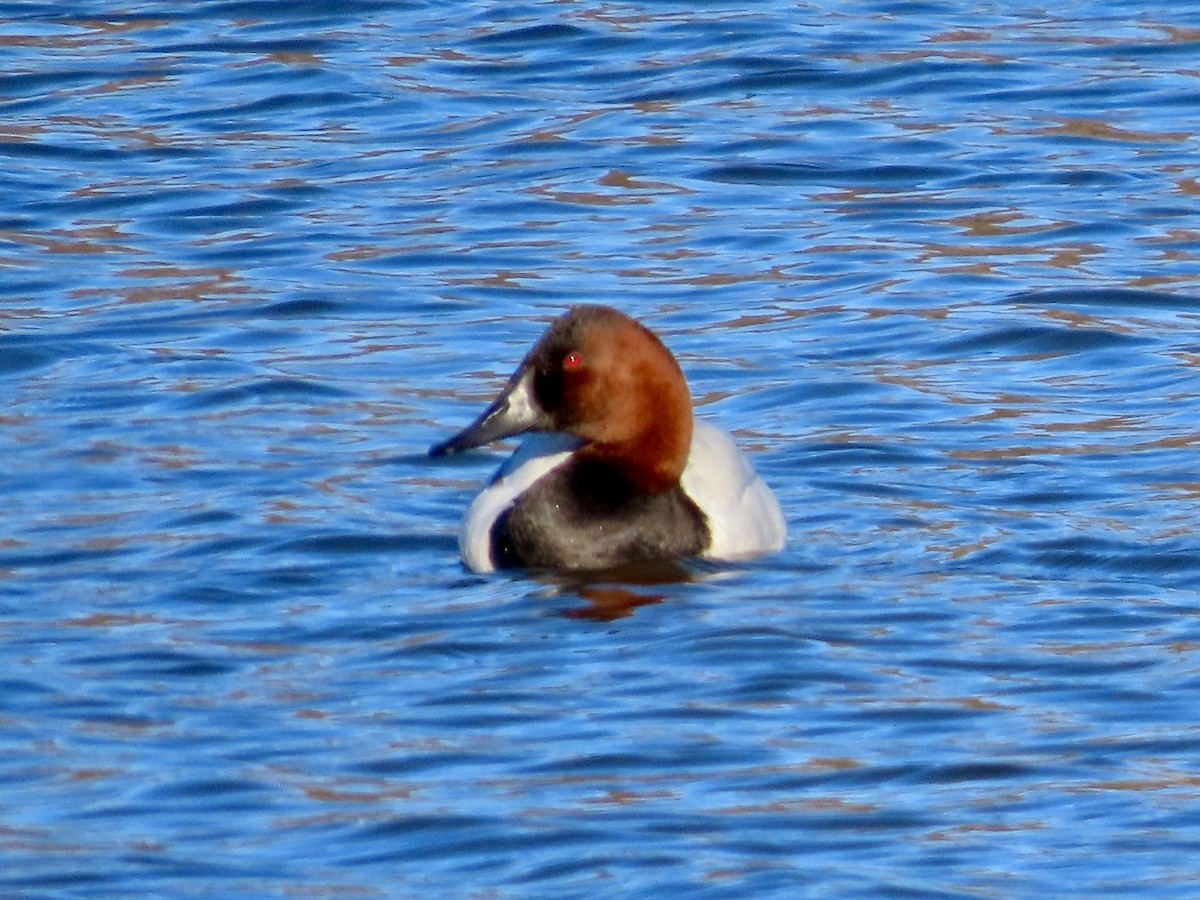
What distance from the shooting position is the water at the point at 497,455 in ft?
18.8

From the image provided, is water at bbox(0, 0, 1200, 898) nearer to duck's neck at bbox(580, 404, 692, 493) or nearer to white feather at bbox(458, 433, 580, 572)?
white feather at bbox(458, 433, 580, 572)

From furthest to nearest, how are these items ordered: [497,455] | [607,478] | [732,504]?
[497,455]
[607,478]
[732,504]

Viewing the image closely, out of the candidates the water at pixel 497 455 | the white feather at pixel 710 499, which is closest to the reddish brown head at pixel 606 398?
the white feather at pixel 710 499

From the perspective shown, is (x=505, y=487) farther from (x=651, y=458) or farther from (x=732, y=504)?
(x=732, y=504)

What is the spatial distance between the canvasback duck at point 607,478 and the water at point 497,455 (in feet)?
0.52

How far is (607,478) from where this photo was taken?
26.5 feet

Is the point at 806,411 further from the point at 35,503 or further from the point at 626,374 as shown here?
the point at 35,503

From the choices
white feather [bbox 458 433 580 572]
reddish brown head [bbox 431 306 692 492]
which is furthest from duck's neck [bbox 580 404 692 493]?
white feather [bbox 458 433 580 572]

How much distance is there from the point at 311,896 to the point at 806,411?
4.59m

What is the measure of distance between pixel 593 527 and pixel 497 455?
1582 millimetres

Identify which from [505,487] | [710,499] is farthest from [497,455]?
[710,499]

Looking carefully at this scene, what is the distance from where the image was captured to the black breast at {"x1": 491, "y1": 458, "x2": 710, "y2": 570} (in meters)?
7.92

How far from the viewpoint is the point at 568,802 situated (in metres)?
5.78

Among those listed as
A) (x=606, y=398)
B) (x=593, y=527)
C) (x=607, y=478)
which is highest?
(x=606, y=398)
